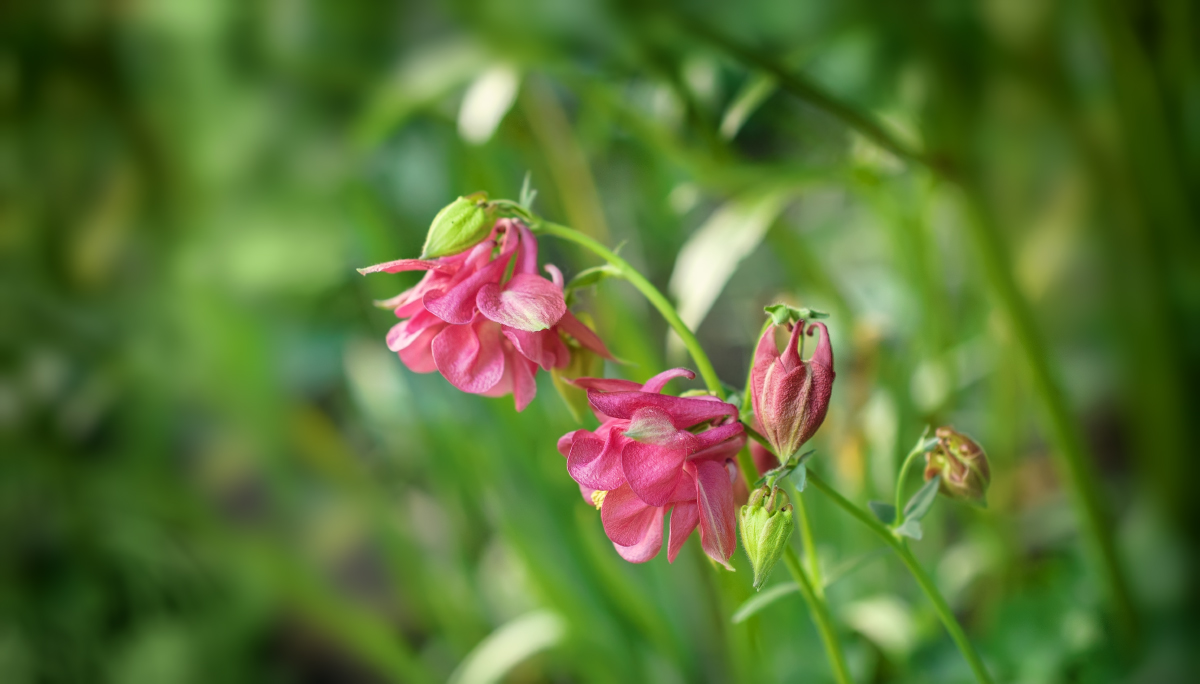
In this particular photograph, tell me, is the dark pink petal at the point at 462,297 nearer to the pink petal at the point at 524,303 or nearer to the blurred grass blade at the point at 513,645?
the pink petal at the point at 524,303

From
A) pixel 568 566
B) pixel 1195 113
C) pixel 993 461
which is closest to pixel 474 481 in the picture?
pixel 568 566

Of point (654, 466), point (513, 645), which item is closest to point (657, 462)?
point (654, 466)

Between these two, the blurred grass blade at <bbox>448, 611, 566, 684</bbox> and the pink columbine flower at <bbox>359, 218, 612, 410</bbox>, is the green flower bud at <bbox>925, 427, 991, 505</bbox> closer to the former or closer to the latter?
the pink columbine flower at <bbox>359, 218, 612, 410</bbox>

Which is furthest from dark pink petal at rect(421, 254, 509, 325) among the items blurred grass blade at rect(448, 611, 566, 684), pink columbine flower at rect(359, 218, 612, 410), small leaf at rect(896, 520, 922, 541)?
blurred grass blade at rect(448, 611, 566, 684)

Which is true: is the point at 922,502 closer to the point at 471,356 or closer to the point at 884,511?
the point at 884,511

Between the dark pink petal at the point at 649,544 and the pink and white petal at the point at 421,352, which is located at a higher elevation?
the pink and white petal at the point at 421,352

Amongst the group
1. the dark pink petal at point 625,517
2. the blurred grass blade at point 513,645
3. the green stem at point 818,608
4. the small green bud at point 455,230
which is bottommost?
the blurred grass blade at point 513,645

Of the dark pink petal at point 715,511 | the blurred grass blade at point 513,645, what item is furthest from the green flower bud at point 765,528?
the blurred grass blade at point 513,645
